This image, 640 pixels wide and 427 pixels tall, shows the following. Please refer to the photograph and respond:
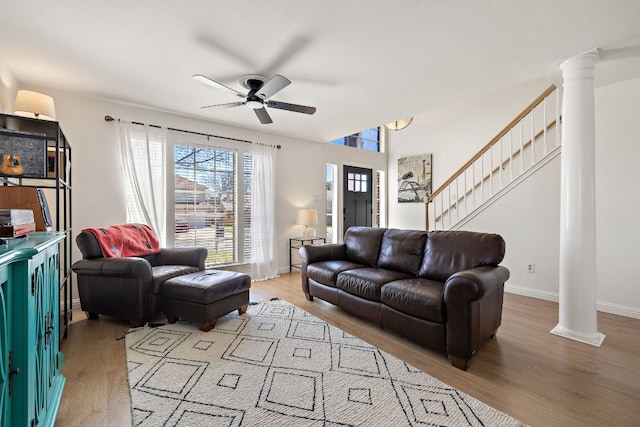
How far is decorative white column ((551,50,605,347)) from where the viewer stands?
8.35 ft

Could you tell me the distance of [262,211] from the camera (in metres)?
4.81

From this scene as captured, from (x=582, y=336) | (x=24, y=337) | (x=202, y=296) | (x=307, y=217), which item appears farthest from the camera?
(x=307, y=217)

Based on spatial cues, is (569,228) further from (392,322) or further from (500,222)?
(392,322)

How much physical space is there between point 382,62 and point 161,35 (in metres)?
1.82

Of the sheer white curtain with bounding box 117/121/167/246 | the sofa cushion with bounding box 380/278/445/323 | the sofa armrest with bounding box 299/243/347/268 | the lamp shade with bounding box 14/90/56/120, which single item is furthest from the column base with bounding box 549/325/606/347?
the lamp shade with bounding box 14/90/56/120

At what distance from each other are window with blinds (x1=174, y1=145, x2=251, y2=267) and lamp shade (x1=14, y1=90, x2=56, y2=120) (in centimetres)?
162

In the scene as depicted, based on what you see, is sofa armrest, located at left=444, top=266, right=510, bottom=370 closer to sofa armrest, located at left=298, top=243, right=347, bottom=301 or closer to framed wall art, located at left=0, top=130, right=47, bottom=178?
sofa armrest, located at left=298, top=243, right=347, bottom=301

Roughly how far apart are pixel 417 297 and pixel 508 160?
3352 mm

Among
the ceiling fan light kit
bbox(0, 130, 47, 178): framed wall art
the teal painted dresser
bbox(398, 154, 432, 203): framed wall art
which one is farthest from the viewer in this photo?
the ceiling fan light kit

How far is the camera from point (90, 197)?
3482 mm

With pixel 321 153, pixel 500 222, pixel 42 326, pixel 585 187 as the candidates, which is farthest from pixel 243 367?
pixel 321 153

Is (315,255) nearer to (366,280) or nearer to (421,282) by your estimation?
(366,280)

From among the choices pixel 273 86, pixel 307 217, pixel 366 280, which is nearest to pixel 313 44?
pixel 273 86

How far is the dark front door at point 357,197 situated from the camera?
6191 millimetres
